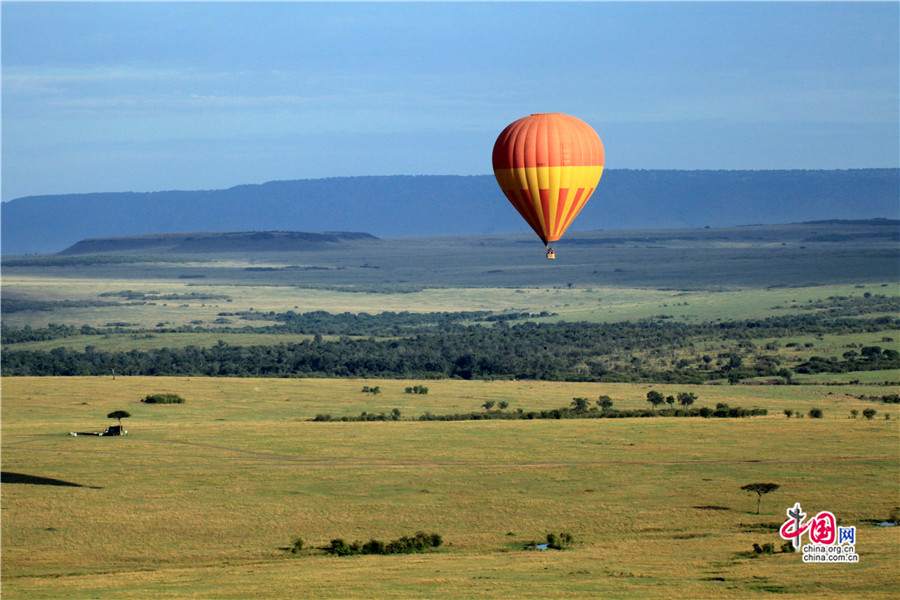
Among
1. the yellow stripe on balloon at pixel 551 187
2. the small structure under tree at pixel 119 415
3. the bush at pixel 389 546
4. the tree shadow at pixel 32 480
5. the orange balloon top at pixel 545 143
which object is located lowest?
the bush at pixel 389 546

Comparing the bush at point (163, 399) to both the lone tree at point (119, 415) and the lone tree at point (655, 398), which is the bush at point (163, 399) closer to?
the lone tree at point (119, 415)

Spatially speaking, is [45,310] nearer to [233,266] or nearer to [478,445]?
[233,266]

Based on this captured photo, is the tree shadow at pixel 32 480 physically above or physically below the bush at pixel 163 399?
below

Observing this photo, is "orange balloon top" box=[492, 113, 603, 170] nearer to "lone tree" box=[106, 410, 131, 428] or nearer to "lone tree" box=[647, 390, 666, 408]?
"lone tree" box=[647, 390, 666, 408]

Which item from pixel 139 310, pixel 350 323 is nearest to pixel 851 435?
pixel 350 323

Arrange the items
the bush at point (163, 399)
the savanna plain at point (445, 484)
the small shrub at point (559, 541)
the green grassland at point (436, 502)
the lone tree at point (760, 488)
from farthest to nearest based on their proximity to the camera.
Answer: the bush at point (163, 399) < the lone tree at point (760, 488) < the small shrub at point (559, 541) < the savanna plain at point (445, 484) < the green grassland at point (436, 502)

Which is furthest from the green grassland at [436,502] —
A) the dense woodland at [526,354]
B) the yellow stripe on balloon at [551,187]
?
the dense woodland at [526,354]

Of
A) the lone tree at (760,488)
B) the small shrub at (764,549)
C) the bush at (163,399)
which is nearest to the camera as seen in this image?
the small shrub at (764,549)

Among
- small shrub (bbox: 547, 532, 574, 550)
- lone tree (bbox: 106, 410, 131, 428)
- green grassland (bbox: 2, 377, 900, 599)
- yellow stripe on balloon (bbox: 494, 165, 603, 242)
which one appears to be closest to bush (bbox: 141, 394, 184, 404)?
green grassland (bbox: 2, 377, 900, 599)
